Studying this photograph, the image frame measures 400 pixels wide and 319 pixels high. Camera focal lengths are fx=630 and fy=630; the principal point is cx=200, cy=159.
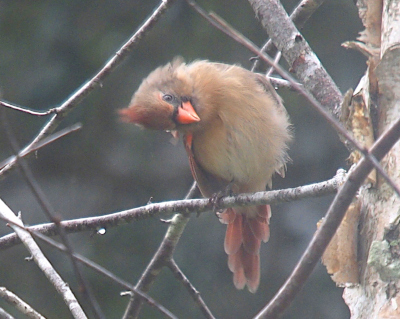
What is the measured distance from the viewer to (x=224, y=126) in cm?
323

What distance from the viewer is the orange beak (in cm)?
306

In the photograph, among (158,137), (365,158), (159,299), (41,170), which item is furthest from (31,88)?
(365,158)

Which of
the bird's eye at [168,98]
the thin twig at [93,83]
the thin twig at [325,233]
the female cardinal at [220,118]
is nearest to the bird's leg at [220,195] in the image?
the female cardinal at [220,118]

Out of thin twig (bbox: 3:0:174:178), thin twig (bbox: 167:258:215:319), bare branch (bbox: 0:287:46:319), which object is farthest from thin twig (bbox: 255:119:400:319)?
thin twig (bbox: 3:0:174:178)

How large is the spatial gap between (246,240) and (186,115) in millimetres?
967

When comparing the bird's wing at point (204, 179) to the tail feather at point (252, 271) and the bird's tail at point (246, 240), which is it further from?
the tail feather at point (252, 271)

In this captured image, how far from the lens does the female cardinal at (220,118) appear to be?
3.20 m

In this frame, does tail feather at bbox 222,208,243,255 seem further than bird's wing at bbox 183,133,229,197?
Yes

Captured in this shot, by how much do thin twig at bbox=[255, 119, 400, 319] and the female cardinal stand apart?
70.7 inches

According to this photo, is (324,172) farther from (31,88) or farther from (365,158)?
(365,158)

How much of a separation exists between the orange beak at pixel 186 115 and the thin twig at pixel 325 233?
179cm

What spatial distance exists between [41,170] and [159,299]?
5.19 feet

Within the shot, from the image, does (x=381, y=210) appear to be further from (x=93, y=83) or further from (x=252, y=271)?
(x=252, y=271)

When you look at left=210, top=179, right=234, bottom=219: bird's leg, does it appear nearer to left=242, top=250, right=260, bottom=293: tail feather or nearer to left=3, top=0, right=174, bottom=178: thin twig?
left=242, top=250, right=260, bottom=293: tail feather
